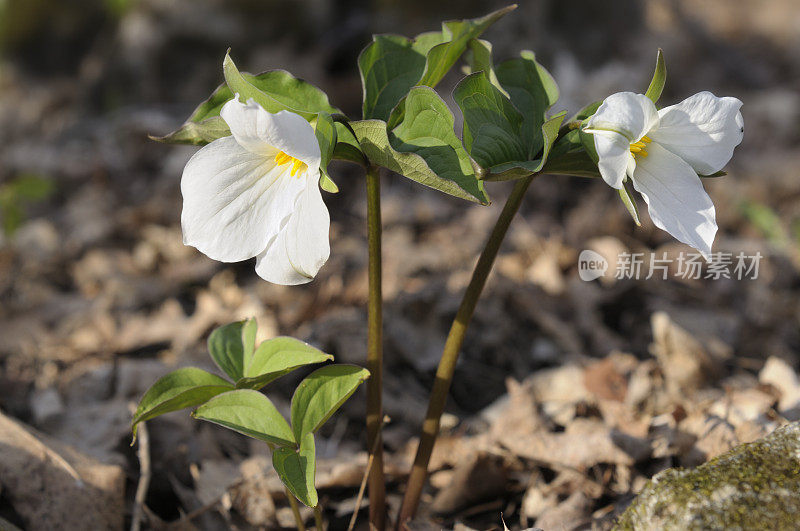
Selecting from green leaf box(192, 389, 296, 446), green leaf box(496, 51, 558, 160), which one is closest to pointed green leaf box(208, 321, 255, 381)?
green leaf box(192, 389, 296, 446)

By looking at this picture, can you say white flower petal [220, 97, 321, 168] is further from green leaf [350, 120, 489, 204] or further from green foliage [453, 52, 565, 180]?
green foliage [453, 52, 565, 180]

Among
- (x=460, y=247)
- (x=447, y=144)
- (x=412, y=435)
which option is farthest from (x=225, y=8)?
(x=447, y=144)

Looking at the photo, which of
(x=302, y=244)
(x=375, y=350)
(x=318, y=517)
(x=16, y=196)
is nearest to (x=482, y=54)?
(x=302, y=244)

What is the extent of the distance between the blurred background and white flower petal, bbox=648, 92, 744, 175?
2.39 ft

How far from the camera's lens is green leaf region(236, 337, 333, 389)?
3.18 ft

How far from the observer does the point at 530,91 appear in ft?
3.45

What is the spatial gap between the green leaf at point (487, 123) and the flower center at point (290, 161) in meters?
0.26

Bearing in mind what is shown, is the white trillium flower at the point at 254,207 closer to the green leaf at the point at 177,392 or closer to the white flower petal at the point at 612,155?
the green leaf at the point at 177,392

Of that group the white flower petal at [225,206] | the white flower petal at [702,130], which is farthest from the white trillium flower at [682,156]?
the white flower petal at [225,206]

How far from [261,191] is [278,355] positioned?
0.94 feet

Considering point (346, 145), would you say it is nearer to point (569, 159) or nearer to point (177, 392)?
point (569, 159)

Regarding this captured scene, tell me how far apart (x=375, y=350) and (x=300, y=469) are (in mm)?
256

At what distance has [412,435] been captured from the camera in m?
1.68

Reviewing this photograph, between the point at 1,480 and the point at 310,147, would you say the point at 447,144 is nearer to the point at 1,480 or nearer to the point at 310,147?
the point at 310,147
